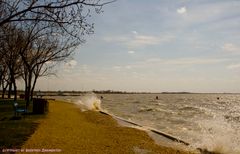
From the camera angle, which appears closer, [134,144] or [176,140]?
[134,144]

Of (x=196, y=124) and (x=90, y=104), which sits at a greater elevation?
(x=90, y=104)

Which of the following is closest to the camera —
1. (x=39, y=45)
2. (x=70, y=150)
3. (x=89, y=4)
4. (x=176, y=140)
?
(x=89, y=4)

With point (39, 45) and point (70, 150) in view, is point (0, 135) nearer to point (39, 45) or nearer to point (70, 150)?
point (70, 150)

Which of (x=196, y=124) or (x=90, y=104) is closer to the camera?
(x=196, y=124)

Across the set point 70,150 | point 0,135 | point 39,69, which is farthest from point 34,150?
point 39,69

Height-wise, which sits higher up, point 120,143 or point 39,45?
point 39,45

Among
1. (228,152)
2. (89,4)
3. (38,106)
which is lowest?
(228,152)

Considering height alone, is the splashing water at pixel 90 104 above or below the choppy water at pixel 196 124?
above

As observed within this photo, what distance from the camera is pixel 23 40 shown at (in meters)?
30.6

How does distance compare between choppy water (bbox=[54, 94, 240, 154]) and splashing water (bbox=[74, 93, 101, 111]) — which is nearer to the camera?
choppy water (bbox=[54, 94, 240, 154])

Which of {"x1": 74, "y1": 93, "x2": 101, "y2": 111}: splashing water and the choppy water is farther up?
{"x1": 74, "y1": 93, "x2": 101, "y2": 111}: splashing water

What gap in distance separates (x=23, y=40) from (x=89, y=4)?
20021 mm

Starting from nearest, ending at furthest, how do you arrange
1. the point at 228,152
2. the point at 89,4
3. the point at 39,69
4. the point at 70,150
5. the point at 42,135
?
the point at 89,4, the point at 70,150, the point at 42,135, the point at 228,152, the point at 39,69

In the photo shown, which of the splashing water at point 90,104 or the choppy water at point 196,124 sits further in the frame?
the splashing water at point 90,104
